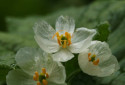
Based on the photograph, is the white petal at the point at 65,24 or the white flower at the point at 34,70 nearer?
the white flower at the point at 34,70

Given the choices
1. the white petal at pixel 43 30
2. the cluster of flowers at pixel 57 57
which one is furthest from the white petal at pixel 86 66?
the white petal at pixel 43 30

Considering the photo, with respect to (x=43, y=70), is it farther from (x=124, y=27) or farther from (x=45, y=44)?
(x=124, y=27)

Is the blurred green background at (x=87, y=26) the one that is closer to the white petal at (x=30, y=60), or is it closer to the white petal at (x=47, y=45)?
the white petal at (x=30, y=60)

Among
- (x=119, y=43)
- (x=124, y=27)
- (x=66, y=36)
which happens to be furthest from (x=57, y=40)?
(x=124, y=27)

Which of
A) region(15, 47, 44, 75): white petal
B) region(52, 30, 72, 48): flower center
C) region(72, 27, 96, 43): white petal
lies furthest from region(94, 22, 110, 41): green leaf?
region(15, 47, 44, 75): white petal

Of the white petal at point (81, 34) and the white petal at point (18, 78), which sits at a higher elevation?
the white petal at point (81, 34)

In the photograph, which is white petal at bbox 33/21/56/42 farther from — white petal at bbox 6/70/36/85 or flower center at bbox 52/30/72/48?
white petal at bbox 6/70/36/85

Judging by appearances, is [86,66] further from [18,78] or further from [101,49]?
[18,78]
